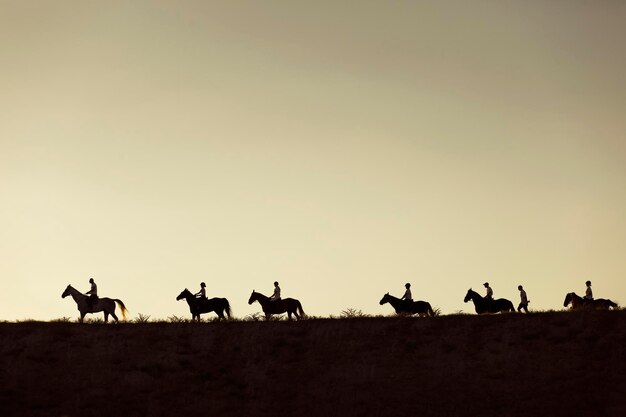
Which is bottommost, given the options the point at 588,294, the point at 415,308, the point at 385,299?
the point at 588,294

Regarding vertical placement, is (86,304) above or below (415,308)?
above

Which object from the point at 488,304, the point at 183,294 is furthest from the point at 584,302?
the point at 183,294

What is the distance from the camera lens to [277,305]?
6475 centimetres

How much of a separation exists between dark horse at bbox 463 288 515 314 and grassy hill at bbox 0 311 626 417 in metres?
2.16

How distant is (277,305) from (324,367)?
8.81 m

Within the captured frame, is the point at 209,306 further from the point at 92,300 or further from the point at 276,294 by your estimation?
the point at 92,300

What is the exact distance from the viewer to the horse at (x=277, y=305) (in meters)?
64.8

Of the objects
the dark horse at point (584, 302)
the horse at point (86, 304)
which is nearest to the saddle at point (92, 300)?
the horse at point (86, 304)

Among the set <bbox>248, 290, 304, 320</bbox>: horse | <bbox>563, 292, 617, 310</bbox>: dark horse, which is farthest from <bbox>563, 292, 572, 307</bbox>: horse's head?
<bbox>248, 290, 304, 320</bbox>: horse

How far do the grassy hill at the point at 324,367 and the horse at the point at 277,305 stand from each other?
2861mm

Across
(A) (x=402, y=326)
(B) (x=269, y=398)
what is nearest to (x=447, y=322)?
(A) (x=402, y=326)

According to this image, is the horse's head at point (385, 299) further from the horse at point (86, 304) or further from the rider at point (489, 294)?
the horse at point (86, 304)

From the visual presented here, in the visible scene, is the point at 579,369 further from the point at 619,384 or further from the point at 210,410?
the point at 210,410

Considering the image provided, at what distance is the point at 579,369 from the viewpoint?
55062 millimetres
